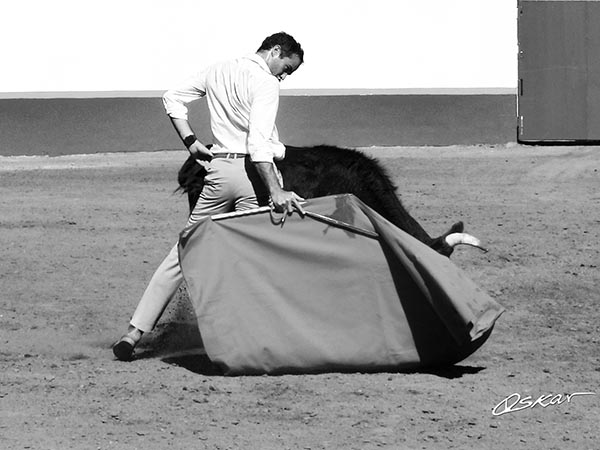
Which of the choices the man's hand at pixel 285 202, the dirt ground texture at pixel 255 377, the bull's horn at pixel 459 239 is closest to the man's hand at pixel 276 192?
the man's hand at pixel 285 202

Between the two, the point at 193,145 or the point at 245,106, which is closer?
the point at 245,106

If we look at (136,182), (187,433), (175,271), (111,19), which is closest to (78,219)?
(136,182)

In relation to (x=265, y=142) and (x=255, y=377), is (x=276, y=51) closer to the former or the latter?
(x=265, y=142)

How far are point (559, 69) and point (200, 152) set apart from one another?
7742mm

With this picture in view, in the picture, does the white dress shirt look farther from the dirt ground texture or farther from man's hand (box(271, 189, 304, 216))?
the dirt ground texture

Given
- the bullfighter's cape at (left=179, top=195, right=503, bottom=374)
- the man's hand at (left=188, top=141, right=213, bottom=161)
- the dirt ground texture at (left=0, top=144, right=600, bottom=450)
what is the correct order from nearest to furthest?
1. the dirt ground texture at (left=0, top=144, right=600, bottom=450)
2. the bullfighter's cape at (left=179, top=195, right=503, bottom=374)
3. the man's hand at (left=188, top=141, right=213, bottom=161)

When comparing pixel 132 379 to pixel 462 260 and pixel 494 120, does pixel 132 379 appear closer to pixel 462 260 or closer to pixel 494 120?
pixel 462 260

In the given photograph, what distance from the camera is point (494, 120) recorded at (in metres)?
12.7

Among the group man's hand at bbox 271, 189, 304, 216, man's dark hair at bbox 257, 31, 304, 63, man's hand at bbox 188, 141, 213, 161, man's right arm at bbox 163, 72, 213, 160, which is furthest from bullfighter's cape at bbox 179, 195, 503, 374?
man's dark hair at bbox 257, 31, 304, 63

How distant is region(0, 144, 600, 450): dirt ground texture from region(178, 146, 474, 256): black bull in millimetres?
699

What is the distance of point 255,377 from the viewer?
5.23 m

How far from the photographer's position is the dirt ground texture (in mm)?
4570
